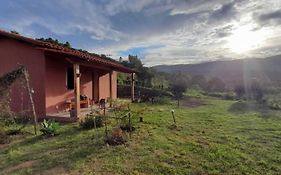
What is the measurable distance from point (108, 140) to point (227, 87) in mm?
38663

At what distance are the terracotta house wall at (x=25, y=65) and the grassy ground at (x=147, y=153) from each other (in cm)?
246

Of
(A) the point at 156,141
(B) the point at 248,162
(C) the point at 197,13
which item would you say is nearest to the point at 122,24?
(C) the point at 197,13

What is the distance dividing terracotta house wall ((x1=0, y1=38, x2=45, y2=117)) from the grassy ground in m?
2.46

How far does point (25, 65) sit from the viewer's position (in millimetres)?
12062

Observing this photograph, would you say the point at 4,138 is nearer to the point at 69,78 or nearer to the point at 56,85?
the point at 56,85

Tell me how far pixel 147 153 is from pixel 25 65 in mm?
7532

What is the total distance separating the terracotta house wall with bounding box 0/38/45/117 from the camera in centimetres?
1189

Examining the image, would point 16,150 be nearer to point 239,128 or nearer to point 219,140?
point 219,140

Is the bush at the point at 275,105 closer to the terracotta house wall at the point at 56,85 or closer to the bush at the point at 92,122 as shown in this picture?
the terracotta house wall at the point at 56,85

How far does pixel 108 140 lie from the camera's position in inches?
303

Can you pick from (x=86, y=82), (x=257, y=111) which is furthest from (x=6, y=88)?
(x=257, y=111)

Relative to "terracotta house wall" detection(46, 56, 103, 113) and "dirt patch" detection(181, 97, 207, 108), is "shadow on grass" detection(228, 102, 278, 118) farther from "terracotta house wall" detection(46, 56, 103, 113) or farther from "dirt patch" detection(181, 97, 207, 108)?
"terracotta house wall" detection(46, 56, 103, 113)

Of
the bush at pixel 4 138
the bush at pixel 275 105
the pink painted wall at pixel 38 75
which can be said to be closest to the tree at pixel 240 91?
the bush at pixel 275 105

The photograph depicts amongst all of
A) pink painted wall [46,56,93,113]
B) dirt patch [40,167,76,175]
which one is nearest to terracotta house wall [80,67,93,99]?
pink painted wall [46,56,93,113]
